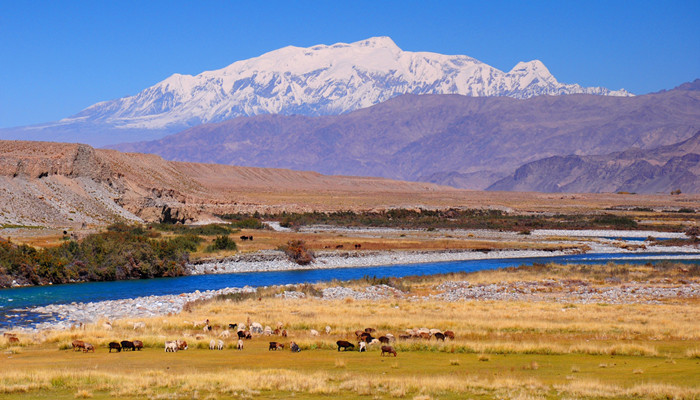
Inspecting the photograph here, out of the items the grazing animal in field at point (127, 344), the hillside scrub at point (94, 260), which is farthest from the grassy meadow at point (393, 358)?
the hillside scrub at point (94, 260)

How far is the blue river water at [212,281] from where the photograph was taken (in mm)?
34469

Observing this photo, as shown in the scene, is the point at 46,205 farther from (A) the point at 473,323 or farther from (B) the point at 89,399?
(B) the point at 89,399

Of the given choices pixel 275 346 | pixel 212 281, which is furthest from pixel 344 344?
pixel 212 281

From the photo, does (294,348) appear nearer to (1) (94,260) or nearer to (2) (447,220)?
(1) (94,260)

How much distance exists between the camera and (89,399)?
47.1 ft

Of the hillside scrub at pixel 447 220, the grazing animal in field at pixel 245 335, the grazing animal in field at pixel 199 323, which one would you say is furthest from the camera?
the hillside scrub at pixel 447 220

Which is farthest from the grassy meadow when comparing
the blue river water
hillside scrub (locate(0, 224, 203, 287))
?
hillside scrub (locate(0, 224, 203, 287))

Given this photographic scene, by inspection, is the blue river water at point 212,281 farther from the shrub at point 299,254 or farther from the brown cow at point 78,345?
the brown cow at point 78,345

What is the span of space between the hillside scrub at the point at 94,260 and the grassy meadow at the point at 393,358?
46.7 feet

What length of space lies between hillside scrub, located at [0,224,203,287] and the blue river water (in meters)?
1.12

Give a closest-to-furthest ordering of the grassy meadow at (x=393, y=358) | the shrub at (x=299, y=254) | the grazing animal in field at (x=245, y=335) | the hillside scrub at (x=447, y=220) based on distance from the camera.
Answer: the grassy meadow at (x=393, y=358) < the grazing animal in field at (x=245, y=335) < the shrub at (x=299, y=254) < the hillside scrub at (x=447, y=220)

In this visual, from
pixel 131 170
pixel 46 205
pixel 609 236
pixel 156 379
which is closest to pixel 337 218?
pixel 131 170

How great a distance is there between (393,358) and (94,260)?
98.3ft

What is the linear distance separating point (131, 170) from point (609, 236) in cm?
6400
